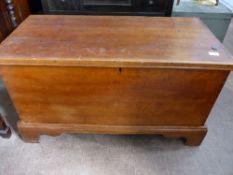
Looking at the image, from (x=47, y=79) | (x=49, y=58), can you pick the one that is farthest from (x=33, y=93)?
(x=49, y=58)

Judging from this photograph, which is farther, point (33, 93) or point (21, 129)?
point (21, 129)

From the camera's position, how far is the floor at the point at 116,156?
1100mm

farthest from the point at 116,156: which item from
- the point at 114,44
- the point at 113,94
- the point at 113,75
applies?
the point at 114,44

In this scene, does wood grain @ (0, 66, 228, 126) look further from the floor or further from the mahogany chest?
the floor

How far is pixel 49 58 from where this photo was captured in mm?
874

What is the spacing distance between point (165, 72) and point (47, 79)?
0.55 meters

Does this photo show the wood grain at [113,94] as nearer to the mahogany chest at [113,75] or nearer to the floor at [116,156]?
the mahogany chest at [113,75]

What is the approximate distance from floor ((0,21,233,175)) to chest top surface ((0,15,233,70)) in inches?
22.0

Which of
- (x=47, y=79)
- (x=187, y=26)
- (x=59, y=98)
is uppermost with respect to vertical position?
(x=187, y=26)

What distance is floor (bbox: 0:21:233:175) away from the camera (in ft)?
3.61

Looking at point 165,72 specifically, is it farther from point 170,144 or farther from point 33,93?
point 33,93

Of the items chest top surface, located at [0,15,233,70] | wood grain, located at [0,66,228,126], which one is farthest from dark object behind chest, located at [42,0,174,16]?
wood grain, located at [0,66,228,126]

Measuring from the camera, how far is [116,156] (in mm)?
1165

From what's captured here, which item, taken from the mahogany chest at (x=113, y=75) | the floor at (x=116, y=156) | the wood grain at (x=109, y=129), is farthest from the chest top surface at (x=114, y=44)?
the floor at (x=116, y=156)
